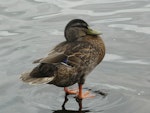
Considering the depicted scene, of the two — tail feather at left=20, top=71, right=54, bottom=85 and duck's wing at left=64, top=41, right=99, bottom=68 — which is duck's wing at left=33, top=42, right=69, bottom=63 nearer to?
duck's wing at left=64, top=41, right=99, bottom=68

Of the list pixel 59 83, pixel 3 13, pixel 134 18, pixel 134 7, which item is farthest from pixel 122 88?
pixel 3 13

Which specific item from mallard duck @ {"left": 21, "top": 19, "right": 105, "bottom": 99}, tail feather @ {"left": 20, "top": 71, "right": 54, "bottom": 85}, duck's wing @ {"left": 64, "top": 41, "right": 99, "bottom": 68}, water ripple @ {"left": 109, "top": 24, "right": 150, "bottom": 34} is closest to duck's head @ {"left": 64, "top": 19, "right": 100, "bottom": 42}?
mallard duck @ {"left": 21, "top": 19, "right": 105, "bottom": 99}

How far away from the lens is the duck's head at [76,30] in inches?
267

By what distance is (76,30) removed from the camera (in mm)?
6770

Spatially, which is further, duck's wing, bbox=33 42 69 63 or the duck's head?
the duck's head

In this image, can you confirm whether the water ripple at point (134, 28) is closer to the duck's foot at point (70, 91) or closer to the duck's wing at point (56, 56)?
the duck's foot at point (70, 91)

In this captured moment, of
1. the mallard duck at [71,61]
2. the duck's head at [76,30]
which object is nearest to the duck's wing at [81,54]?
the mallard duck at [71,61]

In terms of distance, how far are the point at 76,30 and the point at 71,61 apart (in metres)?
0.60

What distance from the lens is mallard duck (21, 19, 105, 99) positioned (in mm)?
6227

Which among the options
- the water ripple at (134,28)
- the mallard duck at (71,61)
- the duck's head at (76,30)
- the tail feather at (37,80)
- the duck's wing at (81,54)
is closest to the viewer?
the tail feather at (37,80)

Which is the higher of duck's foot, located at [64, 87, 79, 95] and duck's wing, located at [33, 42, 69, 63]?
duck's wing, located at [33, 42, 69, 63]

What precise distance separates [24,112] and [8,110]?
0.77ft

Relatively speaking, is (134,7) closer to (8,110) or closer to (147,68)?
(147,68)

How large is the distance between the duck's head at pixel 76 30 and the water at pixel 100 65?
806mm
